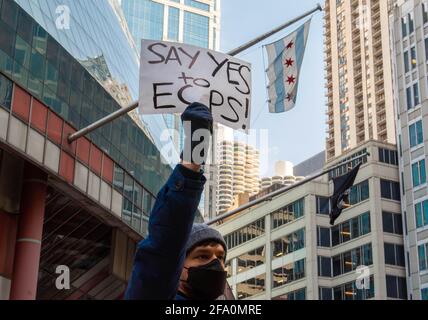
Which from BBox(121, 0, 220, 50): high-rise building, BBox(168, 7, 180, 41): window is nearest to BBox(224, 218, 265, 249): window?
BBox(121, 0, 220, 50): high-rise building

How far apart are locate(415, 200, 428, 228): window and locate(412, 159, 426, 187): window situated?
1.81m

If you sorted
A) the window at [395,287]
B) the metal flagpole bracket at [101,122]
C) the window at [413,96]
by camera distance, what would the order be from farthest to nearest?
the window at [413,96]
the window at [395,287]
the metal flagpole bracket at [101,122]

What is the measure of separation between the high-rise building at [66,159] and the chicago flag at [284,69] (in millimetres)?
7658

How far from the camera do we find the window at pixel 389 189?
7262 centimetres

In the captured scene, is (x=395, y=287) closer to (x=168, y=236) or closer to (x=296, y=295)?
(x=296, y=295)

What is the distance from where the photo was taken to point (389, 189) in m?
72.9

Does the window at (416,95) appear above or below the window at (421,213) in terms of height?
above

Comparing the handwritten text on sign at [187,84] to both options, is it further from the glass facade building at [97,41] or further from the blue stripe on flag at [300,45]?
the glass facade building at [97,41]

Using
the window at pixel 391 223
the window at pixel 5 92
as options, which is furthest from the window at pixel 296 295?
the window at pixel 5 92

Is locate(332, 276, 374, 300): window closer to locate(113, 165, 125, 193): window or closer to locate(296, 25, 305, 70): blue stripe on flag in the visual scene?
locate(113, 165, 125, 193): window

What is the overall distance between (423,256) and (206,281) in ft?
212

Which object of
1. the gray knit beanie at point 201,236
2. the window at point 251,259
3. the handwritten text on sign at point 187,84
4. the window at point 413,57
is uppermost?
the window at point 413,57

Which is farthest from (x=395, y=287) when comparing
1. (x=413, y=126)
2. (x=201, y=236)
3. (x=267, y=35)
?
(x=201, y=236)
